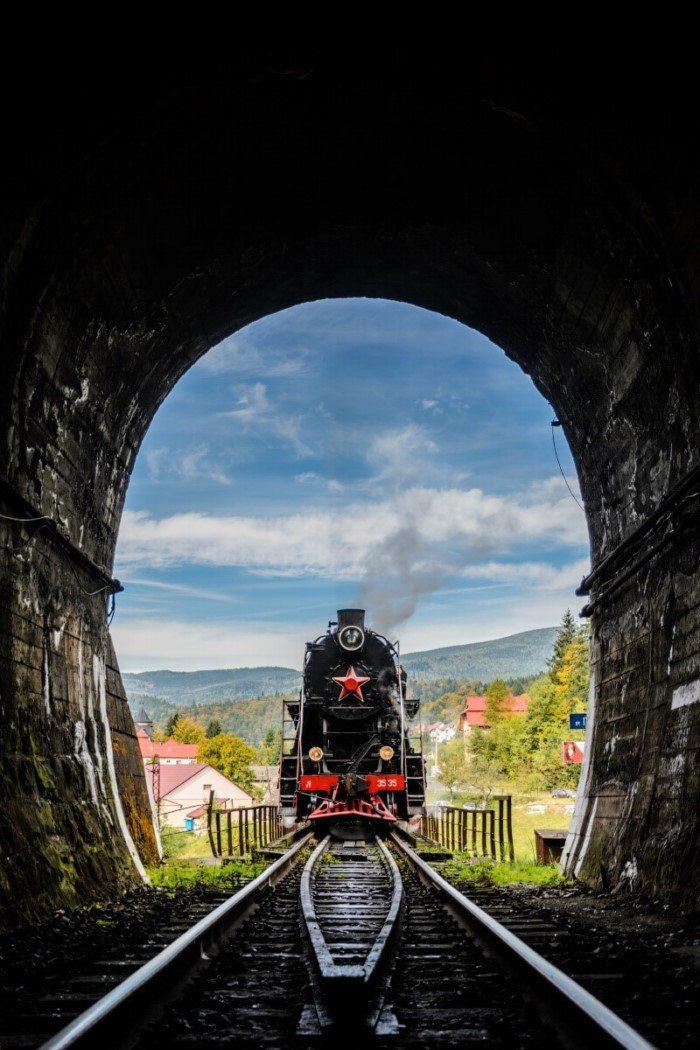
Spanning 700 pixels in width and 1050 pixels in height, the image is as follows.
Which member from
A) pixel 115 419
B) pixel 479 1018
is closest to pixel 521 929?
pixel 479 1018

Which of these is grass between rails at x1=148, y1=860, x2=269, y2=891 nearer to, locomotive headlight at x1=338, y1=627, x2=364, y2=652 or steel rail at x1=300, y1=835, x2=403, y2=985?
steel rail at x1=300, y1=835, x2=403, y2=985

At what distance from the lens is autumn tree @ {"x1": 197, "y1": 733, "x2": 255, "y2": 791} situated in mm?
76188

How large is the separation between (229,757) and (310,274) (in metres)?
72.4

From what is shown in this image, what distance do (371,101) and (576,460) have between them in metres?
5.11

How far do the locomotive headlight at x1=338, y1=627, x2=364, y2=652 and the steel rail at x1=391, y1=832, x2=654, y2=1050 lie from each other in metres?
11.8

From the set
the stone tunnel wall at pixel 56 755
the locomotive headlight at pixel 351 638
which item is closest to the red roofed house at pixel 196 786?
the locomotive headlight at pixel 351 638

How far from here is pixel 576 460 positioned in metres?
10.4

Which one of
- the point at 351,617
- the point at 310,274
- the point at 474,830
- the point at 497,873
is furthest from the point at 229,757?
the point at 310,274

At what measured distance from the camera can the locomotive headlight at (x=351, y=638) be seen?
16.6 m

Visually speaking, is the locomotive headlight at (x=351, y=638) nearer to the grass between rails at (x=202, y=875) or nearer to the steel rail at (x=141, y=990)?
the grass between rails at (x=202, y=875)

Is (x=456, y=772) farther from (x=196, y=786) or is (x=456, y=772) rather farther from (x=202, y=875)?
(x=202, y=875)

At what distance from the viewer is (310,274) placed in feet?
33.7

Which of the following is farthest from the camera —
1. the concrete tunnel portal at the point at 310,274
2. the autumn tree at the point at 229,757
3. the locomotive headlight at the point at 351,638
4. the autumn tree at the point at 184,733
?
the autumn tree at the point at 184,733

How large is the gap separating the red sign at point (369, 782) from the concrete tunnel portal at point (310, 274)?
5363mm
